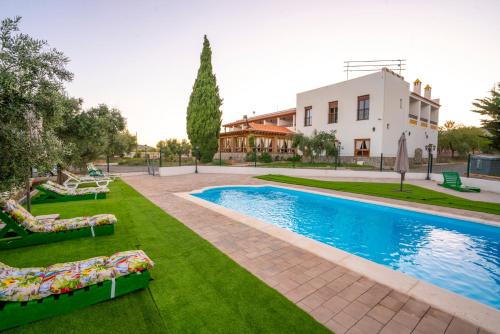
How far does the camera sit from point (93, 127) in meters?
10.0

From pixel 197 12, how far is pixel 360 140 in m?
18.6

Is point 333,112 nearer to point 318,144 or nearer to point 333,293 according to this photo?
point 318,144

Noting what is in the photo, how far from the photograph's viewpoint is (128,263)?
2918mm

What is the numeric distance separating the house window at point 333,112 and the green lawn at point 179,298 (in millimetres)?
23923

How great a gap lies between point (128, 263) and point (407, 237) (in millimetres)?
7273

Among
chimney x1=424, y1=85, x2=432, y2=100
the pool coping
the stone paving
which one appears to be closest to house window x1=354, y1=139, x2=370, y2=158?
chimney x1=424, y1=85, x2=432, y2=100

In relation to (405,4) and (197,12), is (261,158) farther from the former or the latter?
(405,4)

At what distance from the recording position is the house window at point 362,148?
2256 centimetres

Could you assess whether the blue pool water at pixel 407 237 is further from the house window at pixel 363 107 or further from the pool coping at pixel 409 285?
the house window at pixel 363 107

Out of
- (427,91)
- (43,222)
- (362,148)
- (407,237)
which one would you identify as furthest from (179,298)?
(427,91)

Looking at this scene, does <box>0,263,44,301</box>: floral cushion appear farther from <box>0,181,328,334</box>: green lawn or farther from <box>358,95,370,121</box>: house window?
<box>358,95,370,121</box>: house window

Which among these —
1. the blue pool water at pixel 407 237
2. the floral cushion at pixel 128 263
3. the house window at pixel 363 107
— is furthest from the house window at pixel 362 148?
the floral cushion at pixel 128 263

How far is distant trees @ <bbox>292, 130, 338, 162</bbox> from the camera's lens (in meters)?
22.7

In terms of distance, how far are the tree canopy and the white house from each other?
23.4 m
